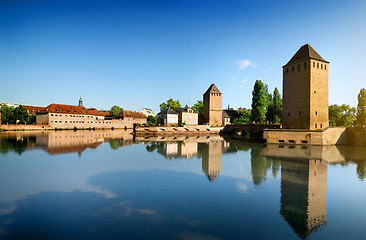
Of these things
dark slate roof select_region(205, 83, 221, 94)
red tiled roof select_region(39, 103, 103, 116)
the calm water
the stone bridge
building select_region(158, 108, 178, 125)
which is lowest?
the calm water

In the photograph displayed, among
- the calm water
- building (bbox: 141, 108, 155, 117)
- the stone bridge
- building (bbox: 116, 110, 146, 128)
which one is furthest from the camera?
building (bbox: 141, 108, 155, 117)

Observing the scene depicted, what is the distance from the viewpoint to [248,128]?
44.4 metres

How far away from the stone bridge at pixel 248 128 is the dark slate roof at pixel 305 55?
11458mm

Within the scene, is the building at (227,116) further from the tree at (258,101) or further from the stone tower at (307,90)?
the stone tower at (307,90)

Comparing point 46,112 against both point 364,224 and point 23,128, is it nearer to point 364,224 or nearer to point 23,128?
point 23,128

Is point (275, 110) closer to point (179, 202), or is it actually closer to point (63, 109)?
point (179, 202)

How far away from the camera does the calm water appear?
21.8ft

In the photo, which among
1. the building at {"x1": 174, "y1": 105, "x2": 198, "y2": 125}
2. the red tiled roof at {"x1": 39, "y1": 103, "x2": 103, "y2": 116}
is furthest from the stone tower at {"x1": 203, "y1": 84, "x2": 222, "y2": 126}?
the red tiled roof at {"x1": 39, "y1": 103, "x2": 103, "y2": 116}

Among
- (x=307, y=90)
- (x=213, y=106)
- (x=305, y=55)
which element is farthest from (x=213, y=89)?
(x=307, y=90)

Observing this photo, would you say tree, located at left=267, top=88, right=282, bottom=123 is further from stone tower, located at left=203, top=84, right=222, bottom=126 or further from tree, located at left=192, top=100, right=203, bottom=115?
A: tree, located at left=192, top=100, right=203, bottom=115

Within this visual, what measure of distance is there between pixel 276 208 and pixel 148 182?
6509 mm

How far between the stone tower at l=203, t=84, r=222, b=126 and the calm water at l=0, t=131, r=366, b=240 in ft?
142

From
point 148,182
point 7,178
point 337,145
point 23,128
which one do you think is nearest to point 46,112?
point 23,128

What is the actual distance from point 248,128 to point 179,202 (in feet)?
125
